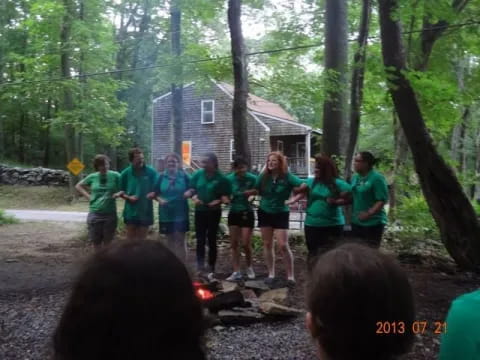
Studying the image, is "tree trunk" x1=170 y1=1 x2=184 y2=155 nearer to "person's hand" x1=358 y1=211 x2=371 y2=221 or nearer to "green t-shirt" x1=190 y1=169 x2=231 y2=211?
"green t-shirt" x1=190 y1=169 x2=231 y2=211

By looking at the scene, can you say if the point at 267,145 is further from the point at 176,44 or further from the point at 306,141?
the point at 176,44

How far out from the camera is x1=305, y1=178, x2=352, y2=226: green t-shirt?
5.36 metres

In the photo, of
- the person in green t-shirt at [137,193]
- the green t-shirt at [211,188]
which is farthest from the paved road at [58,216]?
the green t-shirt at [211,188]

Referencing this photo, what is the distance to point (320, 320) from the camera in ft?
4.17

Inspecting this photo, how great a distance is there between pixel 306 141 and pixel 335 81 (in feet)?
62.0

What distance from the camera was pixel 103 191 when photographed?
6387 millimetres

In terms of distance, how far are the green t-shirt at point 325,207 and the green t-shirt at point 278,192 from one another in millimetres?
382

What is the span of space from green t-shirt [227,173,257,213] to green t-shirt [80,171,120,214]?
1.67 metres

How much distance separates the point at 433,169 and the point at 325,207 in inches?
99.9

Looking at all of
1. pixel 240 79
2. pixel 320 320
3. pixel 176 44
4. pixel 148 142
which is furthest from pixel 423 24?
pixel 148 142

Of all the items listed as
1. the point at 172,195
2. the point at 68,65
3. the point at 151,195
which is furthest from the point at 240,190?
the point at 68,65

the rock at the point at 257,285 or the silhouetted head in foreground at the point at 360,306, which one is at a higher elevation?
the silhouetted head in foreground at the point at 360,306

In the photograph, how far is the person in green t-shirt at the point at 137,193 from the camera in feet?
20.7

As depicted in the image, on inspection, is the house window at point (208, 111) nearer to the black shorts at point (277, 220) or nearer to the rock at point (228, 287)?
the black shorts at point (277, 220)
